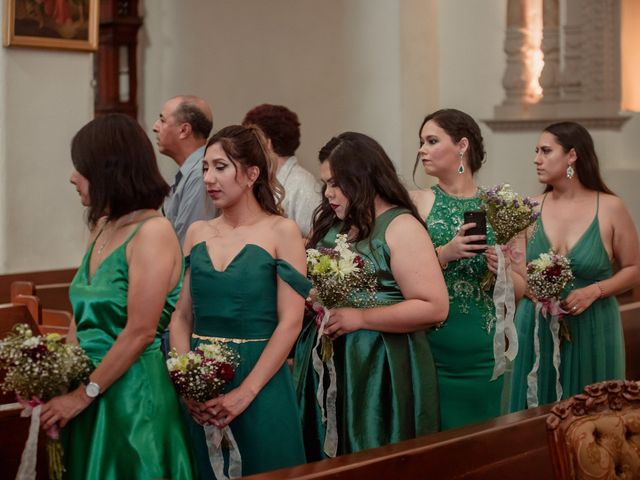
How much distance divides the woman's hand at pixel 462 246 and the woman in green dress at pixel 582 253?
111 cm

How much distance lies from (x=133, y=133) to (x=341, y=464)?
3.80ft

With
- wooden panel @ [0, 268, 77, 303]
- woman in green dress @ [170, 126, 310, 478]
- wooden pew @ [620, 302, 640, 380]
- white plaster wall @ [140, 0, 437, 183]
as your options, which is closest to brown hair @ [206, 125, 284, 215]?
woman in green dress @ [170, 126, 310, 478]

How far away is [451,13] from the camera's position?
37.9 ft

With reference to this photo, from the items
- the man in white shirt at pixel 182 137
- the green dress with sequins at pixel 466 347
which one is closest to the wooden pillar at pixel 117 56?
the man in white shirt at pixel 182 137

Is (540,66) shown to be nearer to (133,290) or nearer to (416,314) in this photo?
(416,314)

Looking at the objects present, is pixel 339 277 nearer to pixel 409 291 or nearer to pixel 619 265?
pixel 409 291

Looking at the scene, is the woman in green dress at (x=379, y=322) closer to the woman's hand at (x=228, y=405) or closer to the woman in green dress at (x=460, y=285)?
the woman's hand at (x=228, y=405)

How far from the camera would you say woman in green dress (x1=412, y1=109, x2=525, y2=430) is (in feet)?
16.5

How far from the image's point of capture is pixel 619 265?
5961 mm

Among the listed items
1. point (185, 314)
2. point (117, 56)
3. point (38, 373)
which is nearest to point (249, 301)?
point (185, 314)

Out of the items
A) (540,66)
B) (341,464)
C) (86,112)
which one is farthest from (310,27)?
(341,464)

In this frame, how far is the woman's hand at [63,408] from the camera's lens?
3.45 metres

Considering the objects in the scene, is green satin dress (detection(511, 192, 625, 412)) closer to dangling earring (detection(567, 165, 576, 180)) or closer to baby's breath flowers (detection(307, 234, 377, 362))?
dangling earring (detection(567, 165, 576, 180))

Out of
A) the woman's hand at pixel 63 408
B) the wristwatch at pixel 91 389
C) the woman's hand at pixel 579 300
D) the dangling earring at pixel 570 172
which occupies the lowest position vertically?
the woman's hand at pixel 63 408
